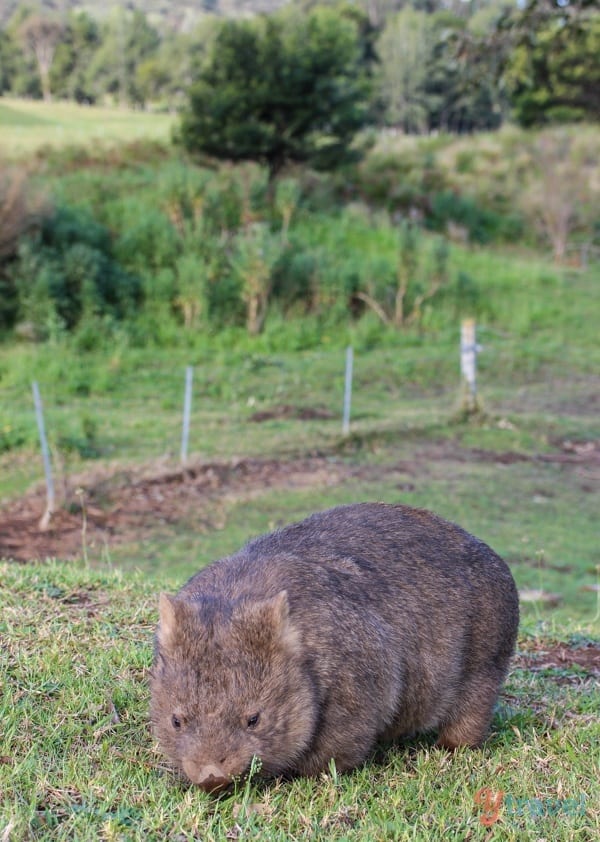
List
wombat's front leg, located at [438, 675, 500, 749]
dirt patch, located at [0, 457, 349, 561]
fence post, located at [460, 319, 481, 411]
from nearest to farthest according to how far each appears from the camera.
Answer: wombat's front leg, located at [438, 675, 500, 749] < dirt patch, located at [0, 457, 349, 561] < fence post, located at [460, 319, 481, 411]

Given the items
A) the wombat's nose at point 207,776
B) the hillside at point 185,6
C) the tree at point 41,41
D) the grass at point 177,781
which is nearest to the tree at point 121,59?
the tree at point 41,41

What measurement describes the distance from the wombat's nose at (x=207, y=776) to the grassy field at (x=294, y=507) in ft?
0.36

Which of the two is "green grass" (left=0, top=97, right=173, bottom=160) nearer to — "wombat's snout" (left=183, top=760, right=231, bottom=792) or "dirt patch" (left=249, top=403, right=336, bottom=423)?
"dirt patch" (left=249, top=403, right=336, bottom=423)

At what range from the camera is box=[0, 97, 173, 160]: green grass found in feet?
91.0

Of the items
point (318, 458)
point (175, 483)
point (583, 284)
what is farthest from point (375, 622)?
point (583, 284)

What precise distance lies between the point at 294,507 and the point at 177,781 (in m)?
7.12

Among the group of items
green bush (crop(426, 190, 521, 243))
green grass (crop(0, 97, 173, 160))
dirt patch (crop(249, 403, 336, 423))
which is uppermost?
green grass (crop(0, 97, 173, 160))

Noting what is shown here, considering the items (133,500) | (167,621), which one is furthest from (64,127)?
(167,621)

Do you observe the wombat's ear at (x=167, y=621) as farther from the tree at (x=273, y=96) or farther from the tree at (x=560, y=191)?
the tree at (x=560, y=191)

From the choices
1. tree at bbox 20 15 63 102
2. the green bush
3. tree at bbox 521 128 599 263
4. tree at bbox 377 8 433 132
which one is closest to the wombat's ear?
tree at bbox 521 128 599 263

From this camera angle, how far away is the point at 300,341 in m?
18.6

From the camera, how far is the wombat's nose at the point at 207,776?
8.87 feet

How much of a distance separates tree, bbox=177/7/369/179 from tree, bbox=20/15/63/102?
33.4 m
